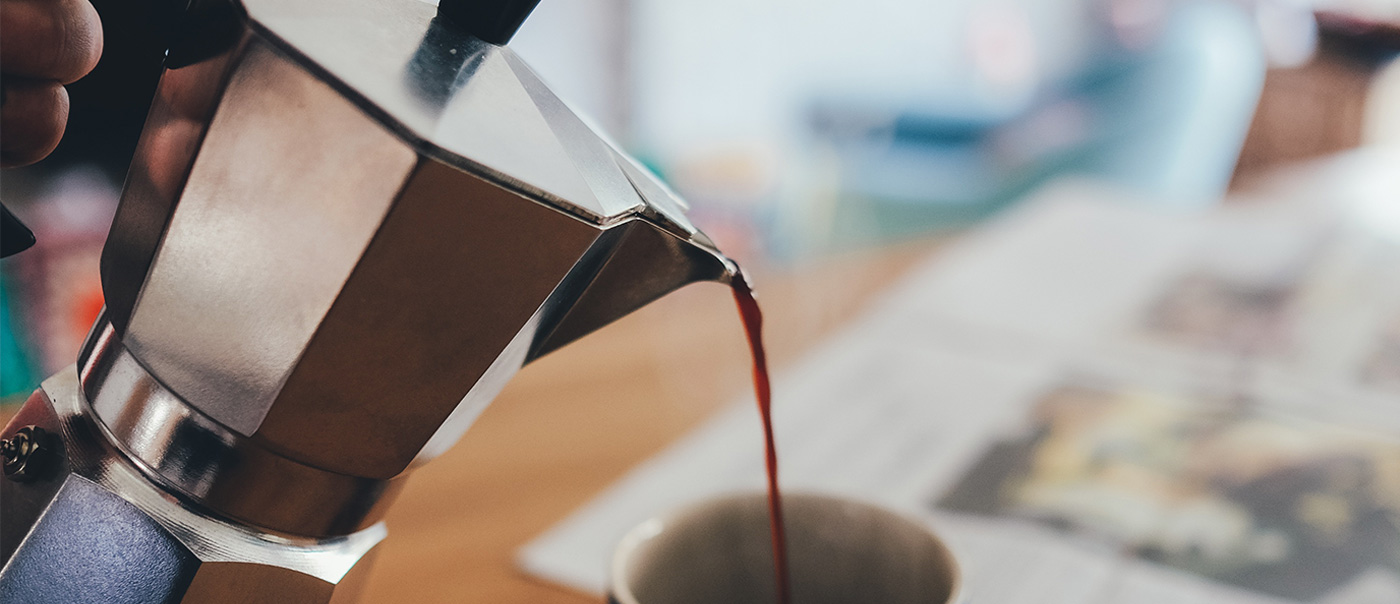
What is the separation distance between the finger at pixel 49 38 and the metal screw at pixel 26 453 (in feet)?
0.30

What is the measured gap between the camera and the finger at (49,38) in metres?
0.23

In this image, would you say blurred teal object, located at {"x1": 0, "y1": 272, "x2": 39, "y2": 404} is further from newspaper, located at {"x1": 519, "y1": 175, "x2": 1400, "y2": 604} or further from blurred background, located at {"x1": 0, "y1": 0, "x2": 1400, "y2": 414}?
newspaper, located at {"x1": 519, "y1": 175, "x2": 1400, "y2": 604}

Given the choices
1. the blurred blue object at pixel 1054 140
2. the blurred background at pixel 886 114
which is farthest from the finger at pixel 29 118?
the blurred blue object at pixel 1054 140

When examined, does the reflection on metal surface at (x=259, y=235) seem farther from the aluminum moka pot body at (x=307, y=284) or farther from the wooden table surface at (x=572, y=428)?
the wooden table surface at (x=572, y=428)

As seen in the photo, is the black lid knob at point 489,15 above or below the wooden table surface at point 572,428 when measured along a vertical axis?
above

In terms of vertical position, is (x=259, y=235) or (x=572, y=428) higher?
(x=259, y=235)

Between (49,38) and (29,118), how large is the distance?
23mm

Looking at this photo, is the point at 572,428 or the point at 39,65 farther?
the point at 572,428

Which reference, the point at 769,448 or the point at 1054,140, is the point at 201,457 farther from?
the point at 1054,140

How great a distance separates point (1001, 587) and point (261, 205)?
1.08ft

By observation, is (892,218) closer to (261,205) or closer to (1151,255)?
(1151,255)

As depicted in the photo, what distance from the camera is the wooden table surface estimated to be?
446 millimetres

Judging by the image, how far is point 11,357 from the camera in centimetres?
60

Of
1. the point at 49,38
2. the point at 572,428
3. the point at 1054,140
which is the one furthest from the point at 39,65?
the point at 1054,140
